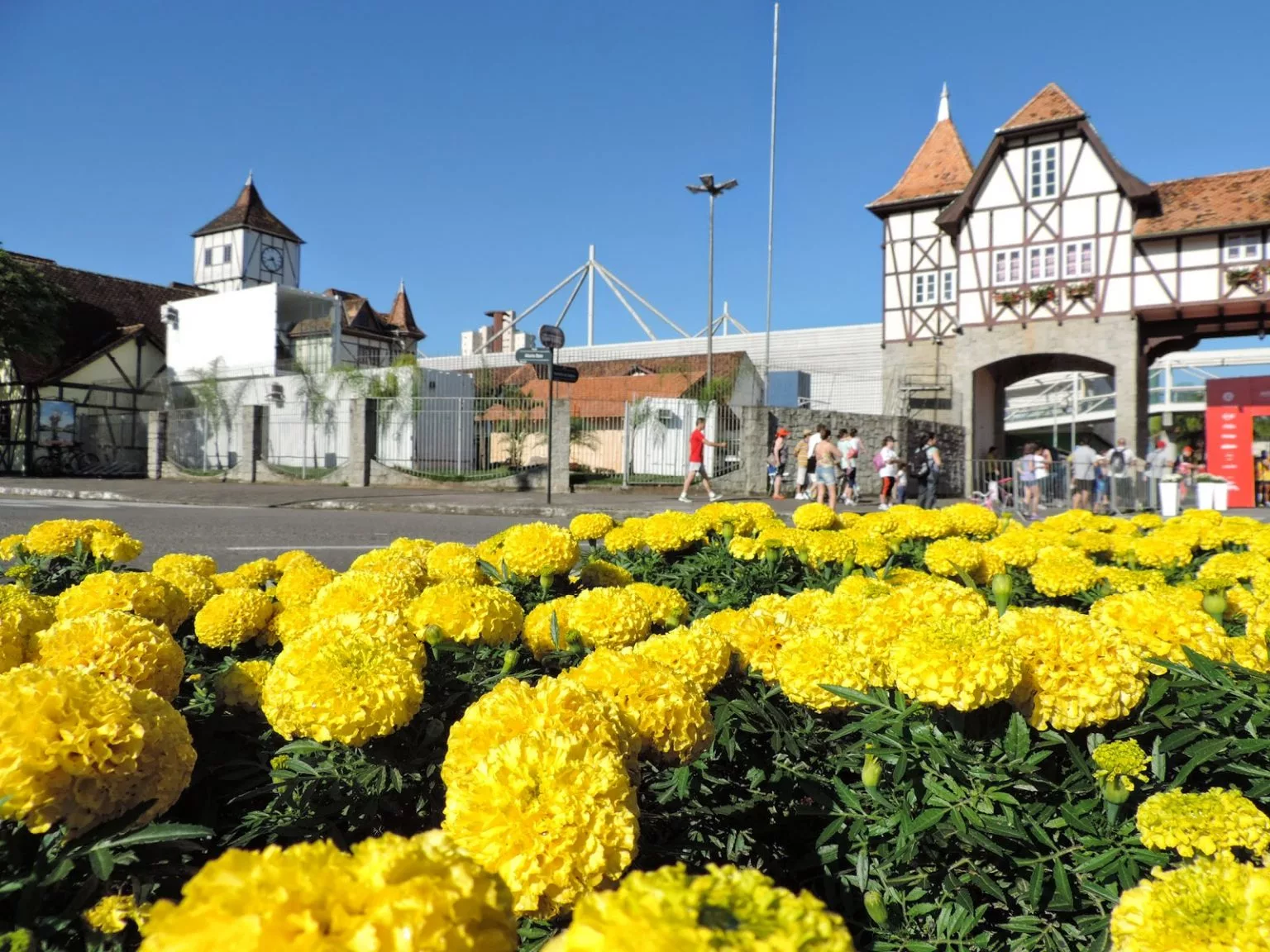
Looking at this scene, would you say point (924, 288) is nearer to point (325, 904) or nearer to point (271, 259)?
point (325, 904)

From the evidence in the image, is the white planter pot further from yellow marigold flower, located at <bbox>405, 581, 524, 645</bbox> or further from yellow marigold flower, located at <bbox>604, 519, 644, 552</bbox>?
yellow marigold flower, located at <bbox>405, 581, 524, 645</bbox>

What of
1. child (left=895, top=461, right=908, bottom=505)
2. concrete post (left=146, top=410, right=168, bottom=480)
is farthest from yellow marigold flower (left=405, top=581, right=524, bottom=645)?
concrete post (left=146, top=410, right=168, bottom=480)

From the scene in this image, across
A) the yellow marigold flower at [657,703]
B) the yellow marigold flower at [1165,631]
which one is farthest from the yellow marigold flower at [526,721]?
the yellow marigold flower at [1165,631]

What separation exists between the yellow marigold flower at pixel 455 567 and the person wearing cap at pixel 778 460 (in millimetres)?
16040

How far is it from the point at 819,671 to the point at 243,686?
1.04 meters

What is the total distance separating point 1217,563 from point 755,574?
1347mm

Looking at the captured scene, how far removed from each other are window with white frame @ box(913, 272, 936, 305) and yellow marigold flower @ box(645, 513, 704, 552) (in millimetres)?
25130

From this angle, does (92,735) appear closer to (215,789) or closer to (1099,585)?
(215,789)

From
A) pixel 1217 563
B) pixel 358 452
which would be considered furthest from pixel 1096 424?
pixel 1217 563

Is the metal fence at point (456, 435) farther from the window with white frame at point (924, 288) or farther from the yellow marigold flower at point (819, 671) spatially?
the yellow marigold flower at point (819, 671)

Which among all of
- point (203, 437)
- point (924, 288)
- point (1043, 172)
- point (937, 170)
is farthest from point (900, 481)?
point (203, 437)

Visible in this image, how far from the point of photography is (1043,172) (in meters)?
23.7

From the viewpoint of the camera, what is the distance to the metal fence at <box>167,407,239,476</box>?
26.5m

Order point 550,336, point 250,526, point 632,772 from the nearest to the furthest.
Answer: point 632,772 < point 250,526 < point 550,336
